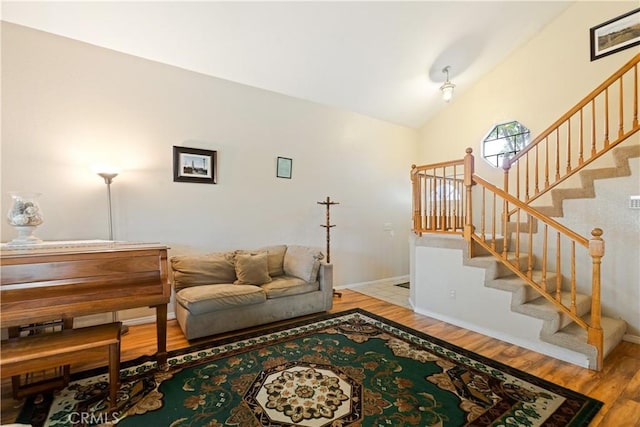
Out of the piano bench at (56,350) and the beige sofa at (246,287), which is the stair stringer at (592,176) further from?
the piano bench at (56,350)

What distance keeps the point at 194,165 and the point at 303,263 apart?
1.83 meters

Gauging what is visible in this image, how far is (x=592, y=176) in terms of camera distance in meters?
3.42

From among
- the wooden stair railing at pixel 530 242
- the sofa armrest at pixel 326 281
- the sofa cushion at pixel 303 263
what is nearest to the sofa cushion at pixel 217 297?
the sofa cushion at pixel 303 263

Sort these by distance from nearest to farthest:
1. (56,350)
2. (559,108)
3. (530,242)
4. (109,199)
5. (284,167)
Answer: (56,350), (530,242), (109,199), (559,108), (284,167)

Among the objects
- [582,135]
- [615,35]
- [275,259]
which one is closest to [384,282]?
[275,259]

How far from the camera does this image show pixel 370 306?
13.5 feet

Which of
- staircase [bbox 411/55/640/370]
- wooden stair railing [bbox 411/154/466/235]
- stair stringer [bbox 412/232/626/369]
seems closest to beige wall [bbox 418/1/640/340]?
staircase [bbox 411/55/640/370]

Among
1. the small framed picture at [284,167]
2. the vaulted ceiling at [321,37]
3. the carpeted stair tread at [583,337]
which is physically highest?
the vaulted ceiling at [321,37]

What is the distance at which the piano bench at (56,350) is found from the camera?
1708 mm

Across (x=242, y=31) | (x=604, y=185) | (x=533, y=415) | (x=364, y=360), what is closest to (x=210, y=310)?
(x=364, y=360)

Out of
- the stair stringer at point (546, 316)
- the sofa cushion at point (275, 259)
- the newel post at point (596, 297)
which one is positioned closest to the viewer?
the newel post at point (596, 297)

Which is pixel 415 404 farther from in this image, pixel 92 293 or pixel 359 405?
pixel 92 293

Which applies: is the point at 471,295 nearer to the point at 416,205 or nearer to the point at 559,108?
the point at 416,205

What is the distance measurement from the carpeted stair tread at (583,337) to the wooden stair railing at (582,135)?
1.61 meters
